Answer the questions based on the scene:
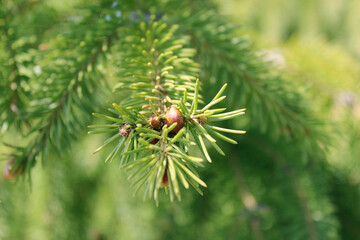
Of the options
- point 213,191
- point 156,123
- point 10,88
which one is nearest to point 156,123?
point 156,123

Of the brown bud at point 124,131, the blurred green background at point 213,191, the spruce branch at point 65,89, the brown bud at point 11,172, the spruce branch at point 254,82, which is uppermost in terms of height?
the spruce branch at point 65,89

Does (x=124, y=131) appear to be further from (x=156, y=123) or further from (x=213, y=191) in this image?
(x=213, y=191)

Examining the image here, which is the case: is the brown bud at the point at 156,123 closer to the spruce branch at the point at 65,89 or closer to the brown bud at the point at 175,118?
the brown bud at the point at 175,118

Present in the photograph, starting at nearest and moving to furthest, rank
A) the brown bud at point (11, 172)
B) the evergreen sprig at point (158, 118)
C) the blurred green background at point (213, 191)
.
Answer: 1. the evergreen sprig at point (158, 118)
2. the brown bud at point (11, 172)
3. the blurred green background at point (213, 191)

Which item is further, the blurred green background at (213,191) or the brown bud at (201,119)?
the blurred green background at (213,191)

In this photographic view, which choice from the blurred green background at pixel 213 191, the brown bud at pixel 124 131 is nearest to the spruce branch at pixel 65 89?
the brown bud at pixel 124 131

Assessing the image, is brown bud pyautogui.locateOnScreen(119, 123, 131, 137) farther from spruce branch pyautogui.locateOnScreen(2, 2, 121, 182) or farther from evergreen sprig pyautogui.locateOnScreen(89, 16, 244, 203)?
spruce branch pyautogui.locateOnScreen(2, 2, 121, 182)

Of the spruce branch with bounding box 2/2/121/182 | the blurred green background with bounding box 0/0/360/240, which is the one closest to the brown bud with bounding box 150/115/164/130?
the spruce branch with bounding box 2/2/121/182
